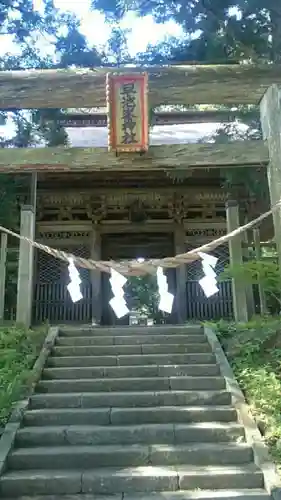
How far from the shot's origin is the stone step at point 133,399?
5605 millimetres

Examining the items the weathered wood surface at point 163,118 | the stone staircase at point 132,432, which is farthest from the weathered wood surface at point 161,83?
the weathered wood surface at point 163,118

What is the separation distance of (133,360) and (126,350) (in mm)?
359

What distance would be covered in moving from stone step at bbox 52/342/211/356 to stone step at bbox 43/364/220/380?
59cm

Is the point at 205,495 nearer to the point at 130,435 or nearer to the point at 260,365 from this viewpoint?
the point at 130,435

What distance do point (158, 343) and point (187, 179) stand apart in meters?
5.41

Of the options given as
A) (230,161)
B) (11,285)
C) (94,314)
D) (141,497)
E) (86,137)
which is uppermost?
(86,137)

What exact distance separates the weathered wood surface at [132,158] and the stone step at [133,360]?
8.47 feet

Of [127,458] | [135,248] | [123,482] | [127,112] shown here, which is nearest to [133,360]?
[127,458]

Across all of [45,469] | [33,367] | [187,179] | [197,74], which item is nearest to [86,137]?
[187,179]

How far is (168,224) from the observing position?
1226 cm

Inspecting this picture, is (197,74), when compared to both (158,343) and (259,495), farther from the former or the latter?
(259,495)

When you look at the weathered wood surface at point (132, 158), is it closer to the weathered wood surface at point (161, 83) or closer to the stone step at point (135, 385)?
the weathered wood surface at point (161, 83)

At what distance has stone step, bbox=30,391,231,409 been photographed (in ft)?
18.4

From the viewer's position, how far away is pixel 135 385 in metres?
6.00
